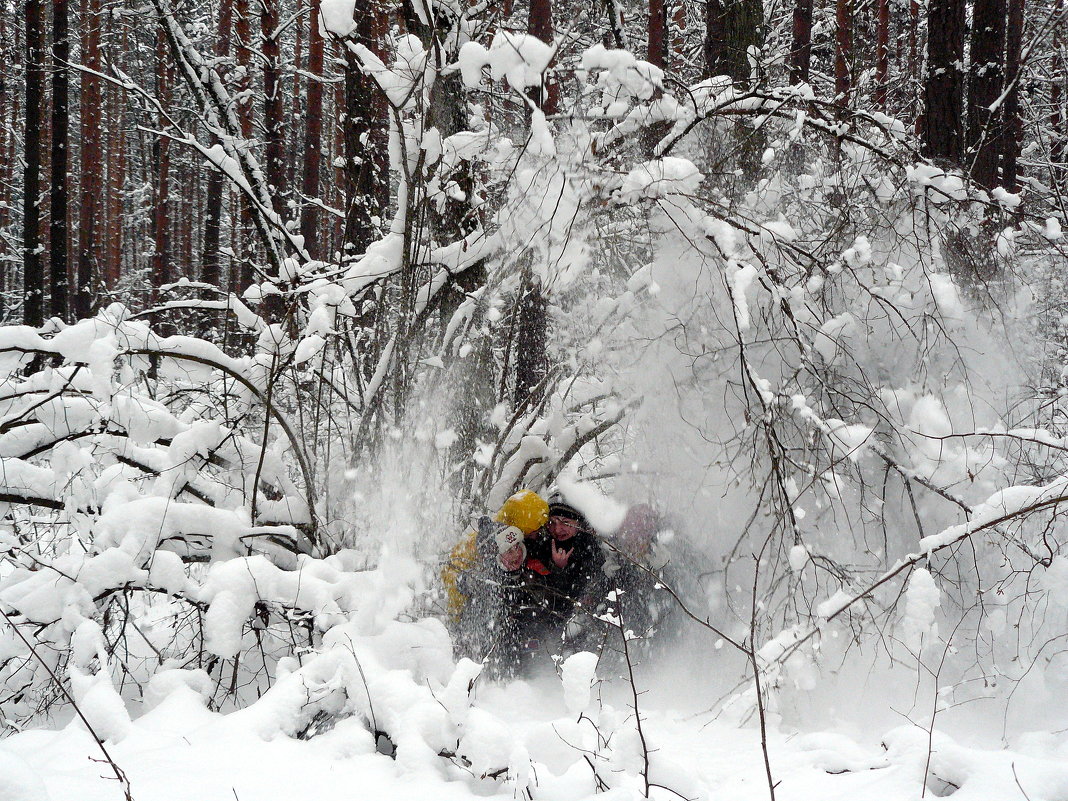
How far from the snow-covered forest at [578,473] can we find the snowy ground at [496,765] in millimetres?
17

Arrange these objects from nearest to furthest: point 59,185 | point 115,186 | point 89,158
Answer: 1. point 59,185
2. point 89,158
3. point 115,186

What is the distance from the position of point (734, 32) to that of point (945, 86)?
215 cm

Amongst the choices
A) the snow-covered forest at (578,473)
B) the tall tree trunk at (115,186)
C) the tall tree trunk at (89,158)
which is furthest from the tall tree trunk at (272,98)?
the tall tree trunk at (115,186)

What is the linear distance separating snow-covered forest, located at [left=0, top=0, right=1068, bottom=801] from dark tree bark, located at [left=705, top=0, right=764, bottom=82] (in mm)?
247

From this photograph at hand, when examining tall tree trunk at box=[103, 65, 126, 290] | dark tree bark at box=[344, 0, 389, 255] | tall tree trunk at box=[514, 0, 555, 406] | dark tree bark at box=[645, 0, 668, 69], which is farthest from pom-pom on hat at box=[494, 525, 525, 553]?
tall tree trunk at box=[103, 65, 126, 290]

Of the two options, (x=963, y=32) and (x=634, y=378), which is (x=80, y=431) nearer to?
(x=634, y=378)

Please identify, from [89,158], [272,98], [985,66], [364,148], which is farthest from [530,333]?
[89,158]

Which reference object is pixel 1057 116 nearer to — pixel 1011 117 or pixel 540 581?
pixel 1011 117

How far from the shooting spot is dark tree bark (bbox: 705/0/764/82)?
15.0 feet

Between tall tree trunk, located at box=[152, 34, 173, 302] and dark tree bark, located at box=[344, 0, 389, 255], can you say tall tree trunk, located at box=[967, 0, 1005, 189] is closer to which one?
dark tree bark, located at box=[344, 0, 389, 255]

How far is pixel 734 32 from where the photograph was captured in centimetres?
460

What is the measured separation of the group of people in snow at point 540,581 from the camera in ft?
12.0

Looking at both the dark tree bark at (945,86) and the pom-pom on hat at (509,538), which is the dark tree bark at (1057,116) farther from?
the pom-pom on hat at (509,538)

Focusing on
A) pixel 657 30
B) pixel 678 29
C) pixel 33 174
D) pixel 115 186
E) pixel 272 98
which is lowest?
pixel 33 174
